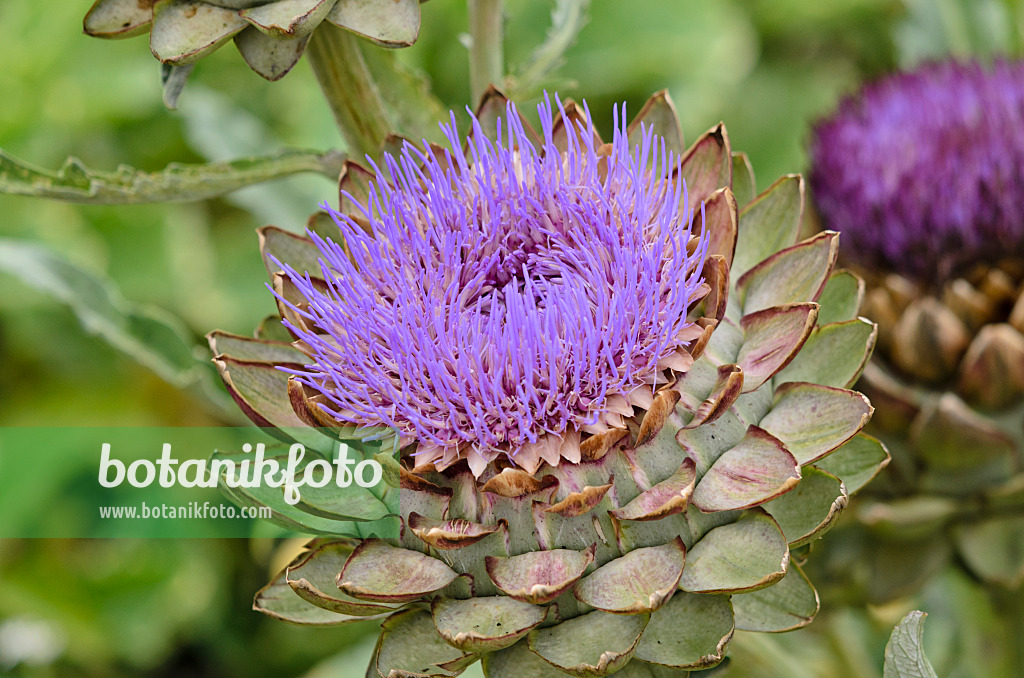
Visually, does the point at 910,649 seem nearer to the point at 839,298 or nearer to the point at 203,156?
the point at 839,298

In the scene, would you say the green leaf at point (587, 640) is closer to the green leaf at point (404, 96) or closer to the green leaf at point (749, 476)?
the green leaf at point (749, 476)

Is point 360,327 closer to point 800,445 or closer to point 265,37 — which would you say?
point 265,37

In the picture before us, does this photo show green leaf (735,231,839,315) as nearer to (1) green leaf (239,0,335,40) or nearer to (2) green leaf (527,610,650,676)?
(2) green leaf (527,610,650,676)

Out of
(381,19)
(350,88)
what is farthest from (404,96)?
(381,19)

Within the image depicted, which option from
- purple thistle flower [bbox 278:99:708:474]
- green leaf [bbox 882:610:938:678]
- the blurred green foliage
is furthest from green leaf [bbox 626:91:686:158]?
the blurred green foliage

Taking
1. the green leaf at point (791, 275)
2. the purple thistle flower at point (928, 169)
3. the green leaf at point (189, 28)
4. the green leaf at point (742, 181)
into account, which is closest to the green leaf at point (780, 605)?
the green leaf at point (791, 275)

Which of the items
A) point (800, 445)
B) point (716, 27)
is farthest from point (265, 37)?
point (716, 27)
